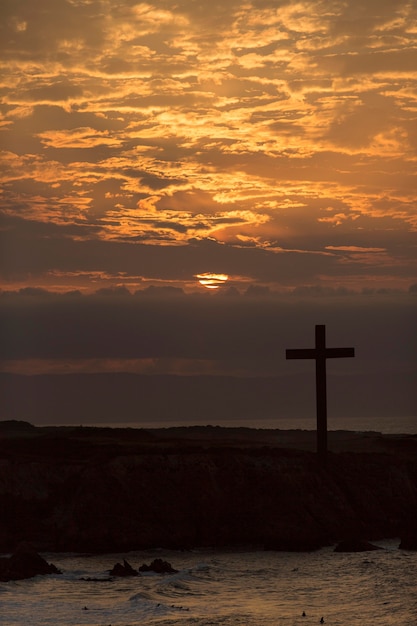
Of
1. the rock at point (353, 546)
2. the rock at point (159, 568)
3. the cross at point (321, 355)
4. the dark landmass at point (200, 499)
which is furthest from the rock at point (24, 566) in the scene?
the cross at point (321, 355)

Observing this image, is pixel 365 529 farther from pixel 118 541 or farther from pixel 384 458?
pixel 118 541

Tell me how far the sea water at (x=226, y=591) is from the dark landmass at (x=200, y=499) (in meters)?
1.10

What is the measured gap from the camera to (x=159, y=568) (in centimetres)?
3038

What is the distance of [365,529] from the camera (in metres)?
36.4

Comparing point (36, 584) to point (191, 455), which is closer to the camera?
point (36, 584)

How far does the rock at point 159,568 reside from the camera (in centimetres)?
3033

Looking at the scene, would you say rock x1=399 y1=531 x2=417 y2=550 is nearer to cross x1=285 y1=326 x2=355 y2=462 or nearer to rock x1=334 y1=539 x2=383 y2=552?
rock x1=334 y1=539 x2=383 y2=552

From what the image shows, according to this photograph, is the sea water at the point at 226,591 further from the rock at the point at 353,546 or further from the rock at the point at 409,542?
the rock at the point at 409,542

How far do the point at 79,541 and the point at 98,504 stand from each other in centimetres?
140

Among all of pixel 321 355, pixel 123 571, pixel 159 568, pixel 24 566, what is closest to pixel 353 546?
pixel 159 568

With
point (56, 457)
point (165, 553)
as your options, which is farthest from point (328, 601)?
point (56, 457)

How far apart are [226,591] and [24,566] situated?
595 centimetres

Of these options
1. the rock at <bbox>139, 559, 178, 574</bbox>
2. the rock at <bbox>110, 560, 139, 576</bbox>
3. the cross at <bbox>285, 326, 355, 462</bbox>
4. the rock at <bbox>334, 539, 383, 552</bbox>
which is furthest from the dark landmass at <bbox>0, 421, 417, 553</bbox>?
the rock at <bbox>110, 560, 139, 576</bbox>

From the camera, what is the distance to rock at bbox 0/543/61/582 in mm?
29438
